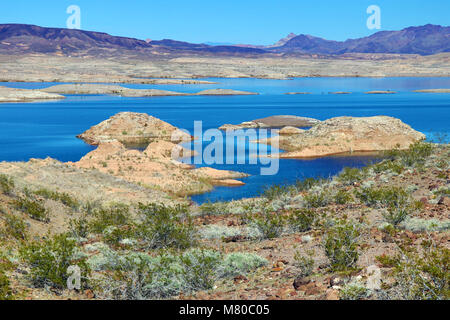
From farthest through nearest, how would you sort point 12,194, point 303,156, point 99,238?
point 303,156 → point 12,194 → point 99,238

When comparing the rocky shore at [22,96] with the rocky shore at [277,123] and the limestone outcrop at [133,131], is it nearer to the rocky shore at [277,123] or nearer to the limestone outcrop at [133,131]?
the limestone outcrop at [133,131]

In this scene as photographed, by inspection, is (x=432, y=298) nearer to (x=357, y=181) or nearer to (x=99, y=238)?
(x=99, y=238)

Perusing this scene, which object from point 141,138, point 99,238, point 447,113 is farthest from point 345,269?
point 447,113

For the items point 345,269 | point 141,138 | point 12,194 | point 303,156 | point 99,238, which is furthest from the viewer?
point 141,138

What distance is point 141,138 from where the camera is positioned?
52.8 metres

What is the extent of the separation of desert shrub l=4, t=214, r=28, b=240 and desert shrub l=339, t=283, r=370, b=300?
8.30 m

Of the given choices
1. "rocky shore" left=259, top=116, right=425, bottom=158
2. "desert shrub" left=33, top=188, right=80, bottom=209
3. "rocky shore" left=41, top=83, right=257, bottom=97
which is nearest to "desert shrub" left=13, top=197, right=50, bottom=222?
"desert shrub" left=33, top=188, right=80, bottom=209

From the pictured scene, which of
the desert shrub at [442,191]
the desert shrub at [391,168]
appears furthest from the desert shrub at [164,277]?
the desert shrub at [391,168]

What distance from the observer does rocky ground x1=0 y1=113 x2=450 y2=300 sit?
6883 millimetres

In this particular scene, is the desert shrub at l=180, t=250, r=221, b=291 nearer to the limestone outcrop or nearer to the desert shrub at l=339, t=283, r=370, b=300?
the desert shrub at l=339, t=283, r=370, b=300

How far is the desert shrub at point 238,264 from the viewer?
26.0 feet

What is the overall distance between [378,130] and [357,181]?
96.3 ft

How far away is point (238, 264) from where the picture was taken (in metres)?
8.13

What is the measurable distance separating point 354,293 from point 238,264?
2415mm
